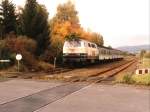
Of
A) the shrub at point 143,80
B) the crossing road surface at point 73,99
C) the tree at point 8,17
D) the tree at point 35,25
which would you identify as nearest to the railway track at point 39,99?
the crossing road surface at point 73,99

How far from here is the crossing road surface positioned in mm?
10680

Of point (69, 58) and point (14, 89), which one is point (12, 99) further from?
point (69, 58)

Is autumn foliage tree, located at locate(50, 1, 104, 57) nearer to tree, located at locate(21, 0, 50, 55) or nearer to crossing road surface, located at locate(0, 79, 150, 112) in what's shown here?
tree, located at locate(21, 0, 50, 55)

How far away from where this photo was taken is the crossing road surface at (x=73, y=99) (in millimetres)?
10680

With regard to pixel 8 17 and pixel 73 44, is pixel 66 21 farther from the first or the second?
pixel 73 44

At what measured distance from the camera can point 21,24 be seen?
38.7 meters

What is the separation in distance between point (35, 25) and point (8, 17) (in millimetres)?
4980

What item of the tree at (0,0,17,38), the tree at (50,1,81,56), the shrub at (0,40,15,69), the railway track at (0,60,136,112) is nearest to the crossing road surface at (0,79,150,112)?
the railway track at (0,60,136,112)

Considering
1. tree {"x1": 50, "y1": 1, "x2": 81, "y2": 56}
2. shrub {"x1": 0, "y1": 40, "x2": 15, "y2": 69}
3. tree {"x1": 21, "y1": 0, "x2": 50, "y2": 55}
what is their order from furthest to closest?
tree {"x1": 50, "y1": 1, "x2": 81, "y2": 56}
tree {"x1": 21, "y1": 0, "x2": 50, "y2": 55}
shrub {"x1": 0, "y1": 40, "x2": 15, "y2": 69}

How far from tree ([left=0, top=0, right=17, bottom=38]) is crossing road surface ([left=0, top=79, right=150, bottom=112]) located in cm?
2632

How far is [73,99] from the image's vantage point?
Result: 12438 millimetres

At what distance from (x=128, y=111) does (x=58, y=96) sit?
131 inches

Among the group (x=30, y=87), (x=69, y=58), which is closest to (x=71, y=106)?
(x=30, y=87)

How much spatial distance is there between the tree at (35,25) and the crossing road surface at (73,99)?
22.5m
